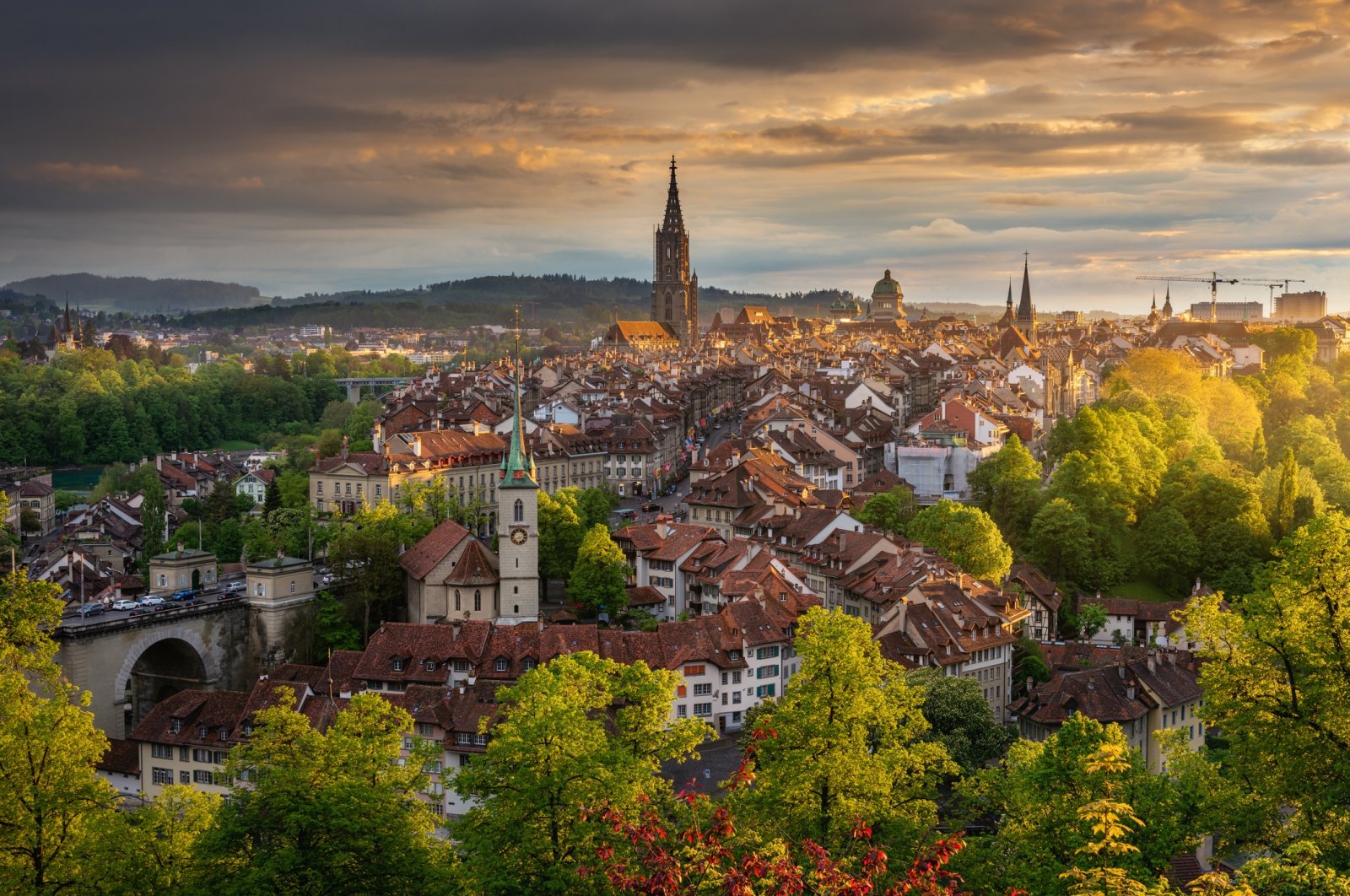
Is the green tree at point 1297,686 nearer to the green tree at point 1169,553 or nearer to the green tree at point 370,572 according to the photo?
the green tree at point 370,572

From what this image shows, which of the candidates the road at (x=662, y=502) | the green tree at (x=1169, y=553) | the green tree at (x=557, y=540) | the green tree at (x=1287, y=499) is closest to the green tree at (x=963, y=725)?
the green tree at (x=557, y=540)

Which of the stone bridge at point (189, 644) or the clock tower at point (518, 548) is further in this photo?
the clock tower at point (518, 548)

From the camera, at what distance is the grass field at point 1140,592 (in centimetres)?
7681

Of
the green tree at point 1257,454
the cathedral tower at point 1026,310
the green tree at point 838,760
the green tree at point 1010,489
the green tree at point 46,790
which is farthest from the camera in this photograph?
the cathedral tower at point 1026,310

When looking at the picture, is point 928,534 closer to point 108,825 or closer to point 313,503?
point 313,503

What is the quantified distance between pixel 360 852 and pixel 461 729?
61.4 feet

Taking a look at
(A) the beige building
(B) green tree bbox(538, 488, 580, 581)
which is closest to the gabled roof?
(B) green tree bbox(538, 488, 580, 581)

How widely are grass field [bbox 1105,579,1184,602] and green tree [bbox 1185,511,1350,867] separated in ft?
151

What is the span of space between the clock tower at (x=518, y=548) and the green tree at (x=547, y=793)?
1004 inches

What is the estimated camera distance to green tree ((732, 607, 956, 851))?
32219mm

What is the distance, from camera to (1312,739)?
2914 cm

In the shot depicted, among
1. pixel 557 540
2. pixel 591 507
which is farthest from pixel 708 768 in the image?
pixel 591 507

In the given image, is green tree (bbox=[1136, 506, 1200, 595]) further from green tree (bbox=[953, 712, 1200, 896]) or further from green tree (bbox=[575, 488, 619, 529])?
green tree (bbox=[953, 712, 1200, 896])

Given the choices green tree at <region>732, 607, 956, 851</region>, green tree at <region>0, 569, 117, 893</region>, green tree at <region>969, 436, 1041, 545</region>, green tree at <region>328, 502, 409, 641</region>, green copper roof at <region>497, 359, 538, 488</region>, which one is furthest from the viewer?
green tree at <region>969, 436, 1041, 545</region>
